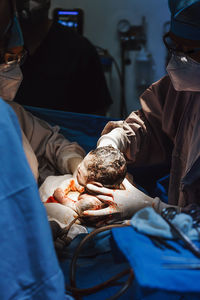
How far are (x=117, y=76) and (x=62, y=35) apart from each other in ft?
5.03

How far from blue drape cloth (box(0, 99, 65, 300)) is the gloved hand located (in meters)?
0.86

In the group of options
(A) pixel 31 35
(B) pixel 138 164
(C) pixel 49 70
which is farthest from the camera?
(C) pixel 49 70

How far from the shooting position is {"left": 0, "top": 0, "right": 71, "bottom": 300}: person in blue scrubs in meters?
0.85

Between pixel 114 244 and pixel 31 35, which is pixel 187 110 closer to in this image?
pixel 114 244

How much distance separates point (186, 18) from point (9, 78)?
106cm

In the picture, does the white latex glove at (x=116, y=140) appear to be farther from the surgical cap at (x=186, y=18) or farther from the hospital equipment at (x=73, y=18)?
the hospital equipment at (x=73, y=18)

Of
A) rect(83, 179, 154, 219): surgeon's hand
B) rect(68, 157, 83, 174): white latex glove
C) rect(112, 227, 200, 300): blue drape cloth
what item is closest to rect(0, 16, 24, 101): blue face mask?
rect(68, 157, 83, 174): white latex glove

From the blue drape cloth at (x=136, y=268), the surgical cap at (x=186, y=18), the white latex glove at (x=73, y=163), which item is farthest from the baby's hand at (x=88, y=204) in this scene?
the surgical cap at (x=186, y=18)

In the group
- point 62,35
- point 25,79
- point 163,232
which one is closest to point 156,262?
point 163,232

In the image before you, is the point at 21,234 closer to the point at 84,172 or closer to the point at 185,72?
the point at 84,172

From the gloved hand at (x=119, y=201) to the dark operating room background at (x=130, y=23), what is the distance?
272cm

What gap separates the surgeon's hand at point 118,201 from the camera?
1739 mm

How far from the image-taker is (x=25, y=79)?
279 cm

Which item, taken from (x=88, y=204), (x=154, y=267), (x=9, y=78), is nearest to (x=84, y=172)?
(x=88, y=204)
